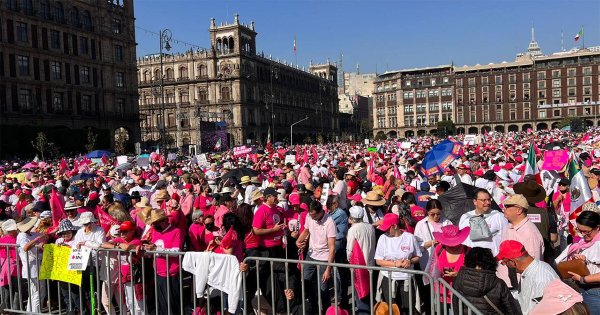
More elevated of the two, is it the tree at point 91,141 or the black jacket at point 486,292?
the tree at point 91,141

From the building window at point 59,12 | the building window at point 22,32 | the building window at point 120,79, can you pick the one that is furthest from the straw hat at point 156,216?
the building window at point 120,79

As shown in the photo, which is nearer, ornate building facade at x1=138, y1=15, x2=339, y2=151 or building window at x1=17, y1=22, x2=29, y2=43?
building window at x1=17, y1=22, x2=29, y2=43

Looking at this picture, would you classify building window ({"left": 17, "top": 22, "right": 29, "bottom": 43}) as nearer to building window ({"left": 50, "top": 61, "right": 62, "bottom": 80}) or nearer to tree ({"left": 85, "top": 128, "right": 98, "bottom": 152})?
building window ({"left": 50, "top": 61, "right": 62, "bottom": 80})

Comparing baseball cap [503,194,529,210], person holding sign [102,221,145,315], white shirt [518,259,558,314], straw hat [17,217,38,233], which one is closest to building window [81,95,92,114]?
straw hat [17,217,38,233]

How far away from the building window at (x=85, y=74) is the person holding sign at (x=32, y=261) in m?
48.2

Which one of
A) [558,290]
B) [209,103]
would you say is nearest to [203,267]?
[558,290]

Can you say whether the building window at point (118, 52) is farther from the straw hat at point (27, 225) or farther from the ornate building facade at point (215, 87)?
the straw hat at point (27, 225)

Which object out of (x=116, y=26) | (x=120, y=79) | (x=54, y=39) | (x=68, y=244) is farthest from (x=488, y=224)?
(x=116, y=26)

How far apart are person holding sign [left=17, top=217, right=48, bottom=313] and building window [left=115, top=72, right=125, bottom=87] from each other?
168ft

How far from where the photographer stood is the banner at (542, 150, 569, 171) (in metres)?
11.4

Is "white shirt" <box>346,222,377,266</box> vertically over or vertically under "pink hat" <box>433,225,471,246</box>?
under

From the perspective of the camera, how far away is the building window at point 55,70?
157 feet

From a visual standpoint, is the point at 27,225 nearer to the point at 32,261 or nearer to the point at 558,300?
the point at 32,261

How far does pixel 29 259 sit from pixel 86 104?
4874 cm
